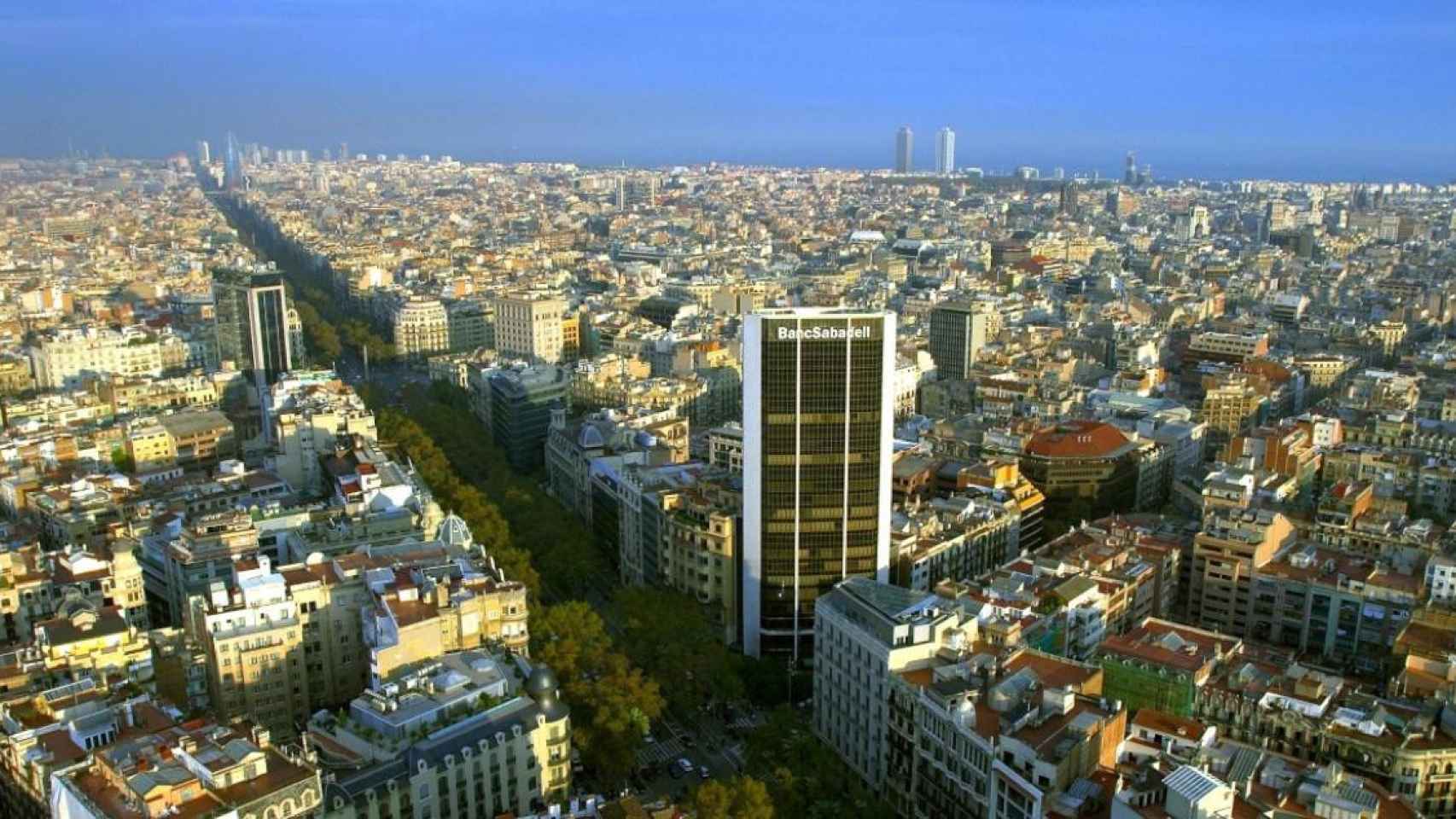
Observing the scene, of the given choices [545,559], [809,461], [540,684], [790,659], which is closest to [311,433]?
[545,559]

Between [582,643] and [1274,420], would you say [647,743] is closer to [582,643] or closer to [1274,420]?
[582,643]

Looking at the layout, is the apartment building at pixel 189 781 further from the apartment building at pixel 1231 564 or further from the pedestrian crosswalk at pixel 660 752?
the apartment building at pixel 1231 564

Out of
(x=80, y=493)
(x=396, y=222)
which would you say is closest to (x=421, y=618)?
(x=80, y=493)

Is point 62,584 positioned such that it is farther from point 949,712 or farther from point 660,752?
point 949,712

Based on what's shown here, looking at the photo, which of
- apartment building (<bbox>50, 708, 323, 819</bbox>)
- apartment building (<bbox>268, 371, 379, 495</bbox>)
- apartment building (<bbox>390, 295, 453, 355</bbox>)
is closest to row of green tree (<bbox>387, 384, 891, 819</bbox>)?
apartment building (<bbox>268, 371, 379, 495</bbox>)

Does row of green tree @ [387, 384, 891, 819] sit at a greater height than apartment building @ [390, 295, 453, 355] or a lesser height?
lesser

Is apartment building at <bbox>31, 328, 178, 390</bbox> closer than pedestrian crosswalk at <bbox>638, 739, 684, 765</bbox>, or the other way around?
pedestrian crosswalk at <bbox>638, 739, 684, 765</bbox>

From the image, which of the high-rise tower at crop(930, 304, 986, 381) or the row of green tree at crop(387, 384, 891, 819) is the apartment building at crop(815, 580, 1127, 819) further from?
the high-rise tower at crop(930, 304, 986, 381)
